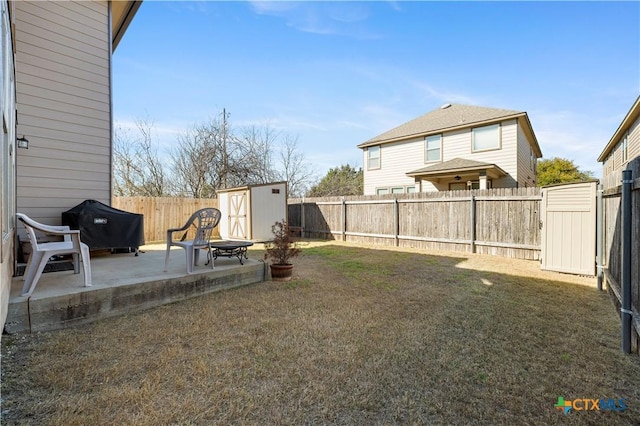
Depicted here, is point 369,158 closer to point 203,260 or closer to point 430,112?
point 430,112

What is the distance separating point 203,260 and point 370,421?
4.33m

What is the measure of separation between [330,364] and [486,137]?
40.3 feet

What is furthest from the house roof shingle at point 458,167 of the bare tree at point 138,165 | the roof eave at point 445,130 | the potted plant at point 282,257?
the bare tree at point 138,165

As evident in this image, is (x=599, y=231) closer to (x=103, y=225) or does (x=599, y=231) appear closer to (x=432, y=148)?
(x=103, y=225)

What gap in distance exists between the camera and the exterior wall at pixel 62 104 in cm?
507

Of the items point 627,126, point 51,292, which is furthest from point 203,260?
point 627,126

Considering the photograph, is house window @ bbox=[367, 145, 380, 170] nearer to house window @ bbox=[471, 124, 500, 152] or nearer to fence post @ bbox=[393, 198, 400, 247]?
house window @ bbox=[471, 124, 500, 152]

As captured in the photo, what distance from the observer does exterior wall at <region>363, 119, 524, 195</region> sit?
37.6 feet

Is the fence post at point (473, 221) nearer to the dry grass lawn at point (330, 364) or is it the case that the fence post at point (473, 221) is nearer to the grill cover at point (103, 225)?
the dry grass lawn at point (330, 364)

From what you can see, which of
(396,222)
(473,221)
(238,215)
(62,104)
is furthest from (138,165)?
(473,221)

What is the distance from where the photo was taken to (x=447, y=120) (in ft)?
43.9

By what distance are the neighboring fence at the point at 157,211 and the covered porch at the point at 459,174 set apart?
909 cm

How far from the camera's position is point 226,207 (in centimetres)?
1237

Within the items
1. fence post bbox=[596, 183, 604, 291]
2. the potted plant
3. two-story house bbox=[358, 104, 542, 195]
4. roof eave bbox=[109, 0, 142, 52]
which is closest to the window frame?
two-story house bbox=[358, 104, 542, 195]
